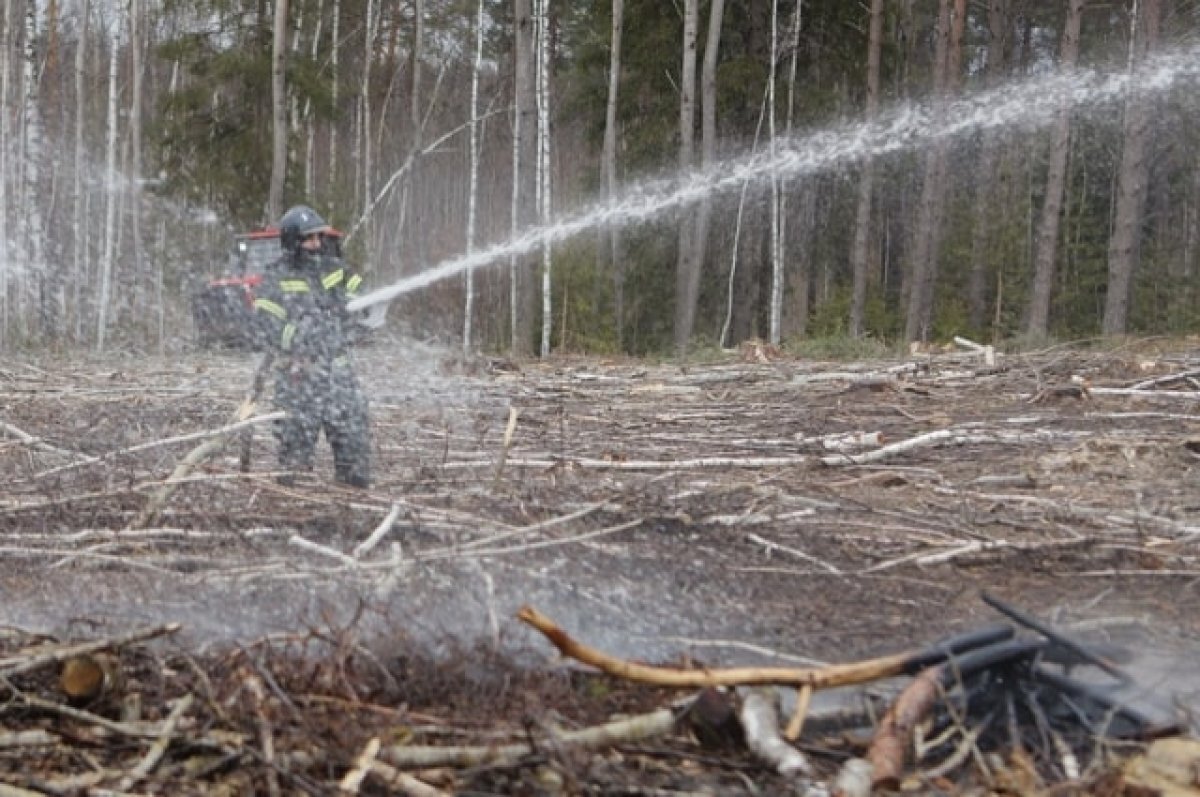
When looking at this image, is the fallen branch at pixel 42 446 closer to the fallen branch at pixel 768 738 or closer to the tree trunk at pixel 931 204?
the fallen branch at pixel 768 738

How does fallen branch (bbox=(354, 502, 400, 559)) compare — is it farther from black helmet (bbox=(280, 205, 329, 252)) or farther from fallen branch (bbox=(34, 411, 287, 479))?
black helmet (bbox=(280, 205, 329, 252))

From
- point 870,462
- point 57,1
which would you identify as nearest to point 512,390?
point 870,462

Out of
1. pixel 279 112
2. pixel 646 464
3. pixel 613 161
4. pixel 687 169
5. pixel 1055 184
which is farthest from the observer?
pixel 613 161

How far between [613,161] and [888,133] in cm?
633

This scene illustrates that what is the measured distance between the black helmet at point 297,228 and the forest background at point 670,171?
40.5 ft

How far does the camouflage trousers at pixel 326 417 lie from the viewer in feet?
23.4

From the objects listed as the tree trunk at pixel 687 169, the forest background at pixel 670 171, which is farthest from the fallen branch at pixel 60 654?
the tree trunk at pixel 687 169

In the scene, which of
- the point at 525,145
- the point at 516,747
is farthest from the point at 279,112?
the point at 516,747

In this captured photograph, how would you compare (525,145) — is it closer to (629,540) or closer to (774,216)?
(774,216)

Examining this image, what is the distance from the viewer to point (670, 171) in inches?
958

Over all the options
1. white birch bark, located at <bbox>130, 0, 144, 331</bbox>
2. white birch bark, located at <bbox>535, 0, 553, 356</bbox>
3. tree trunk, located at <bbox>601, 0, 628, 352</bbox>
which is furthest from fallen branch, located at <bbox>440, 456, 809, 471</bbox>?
white birch bark, located at <bbox>130, 0, 144, 331</bbox>

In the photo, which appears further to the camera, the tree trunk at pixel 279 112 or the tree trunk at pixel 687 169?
the tree trunk at pixel 687 169

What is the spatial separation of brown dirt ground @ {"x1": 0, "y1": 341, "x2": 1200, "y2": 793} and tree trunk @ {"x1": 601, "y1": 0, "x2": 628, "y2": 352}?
12.7 m

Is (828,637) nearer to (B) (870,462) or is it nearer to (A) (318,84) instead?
(B) (870,462)
